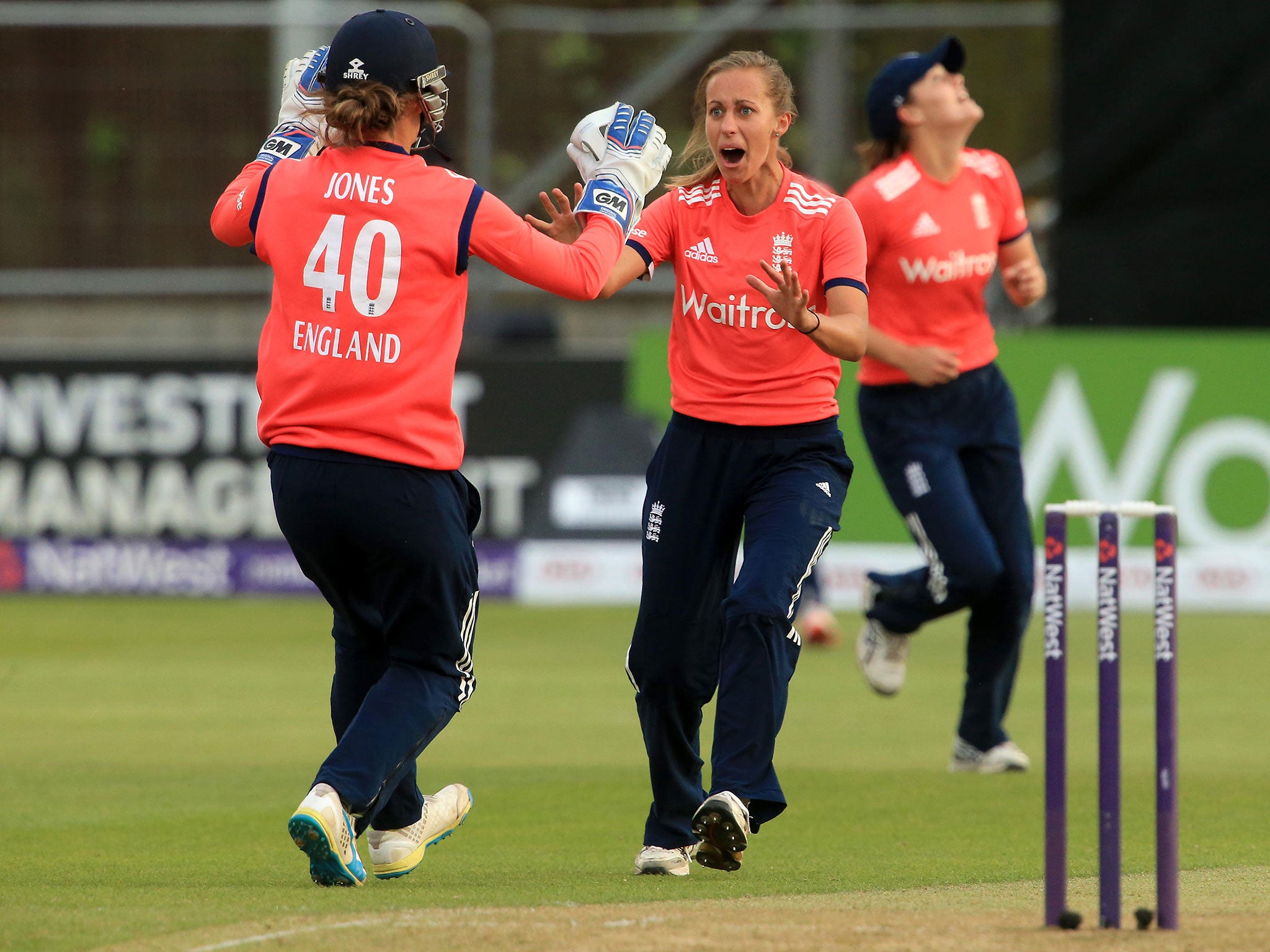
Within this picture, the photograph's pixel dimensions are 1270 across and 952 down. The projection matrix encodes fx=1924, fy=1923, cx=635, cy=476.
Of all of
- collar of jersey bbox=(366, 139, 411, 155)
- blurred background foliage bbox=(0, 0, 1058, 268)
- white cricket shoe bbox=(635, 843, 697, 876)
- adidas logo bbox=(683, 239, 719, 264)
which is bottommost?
white cricket shoe bbox=(635, 843, 697, 876)

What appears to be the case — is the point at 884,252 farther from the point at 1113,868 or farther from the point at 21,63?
the point at 21,63

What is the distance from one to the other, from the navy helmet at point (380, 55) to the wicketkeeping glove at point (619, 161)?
593mm

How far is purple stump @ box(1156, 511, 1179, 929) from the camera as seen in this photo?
12.9ft

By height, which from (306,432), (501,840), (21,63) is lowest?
(501,840)

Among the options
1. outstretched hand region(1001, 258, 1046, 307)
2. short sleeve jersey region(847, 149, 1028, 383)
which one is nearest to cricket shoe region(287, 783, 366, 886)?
short sleeve jersey region(847, 149, 1028, 383)

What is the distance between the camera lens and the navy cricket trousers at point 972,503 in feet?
23.7

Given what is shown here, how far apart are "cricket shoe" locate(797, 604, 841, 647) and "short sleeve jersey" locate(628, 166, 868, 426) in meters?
5.78

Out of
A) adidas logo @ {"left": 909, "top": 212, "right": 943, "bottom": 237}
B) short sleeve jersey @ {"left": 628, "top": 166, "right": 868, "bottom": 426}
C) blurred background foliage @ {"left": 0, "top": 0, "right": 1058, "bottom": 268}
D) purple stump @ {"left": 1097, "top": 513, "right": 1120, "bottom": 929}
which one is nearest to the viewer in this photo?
purple stump @ {"left": 1097, "top": 513, "right": 1120, "bottom": 929}

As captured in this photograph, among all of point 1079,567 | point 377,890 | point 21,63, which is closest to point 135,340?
point 21,63

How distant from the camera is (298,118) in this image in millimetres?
5191

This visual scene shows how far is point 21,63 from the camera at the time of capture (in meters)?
14.9

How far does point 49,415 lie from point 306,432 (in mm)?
9695

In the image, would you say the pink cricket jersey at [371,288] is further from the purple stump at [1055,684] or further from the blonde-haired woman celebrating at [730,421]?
the purple stump at [1055,684]

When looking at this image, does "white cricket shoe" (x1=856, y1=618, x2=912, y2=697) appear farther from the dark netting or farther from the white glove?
the dark netting
